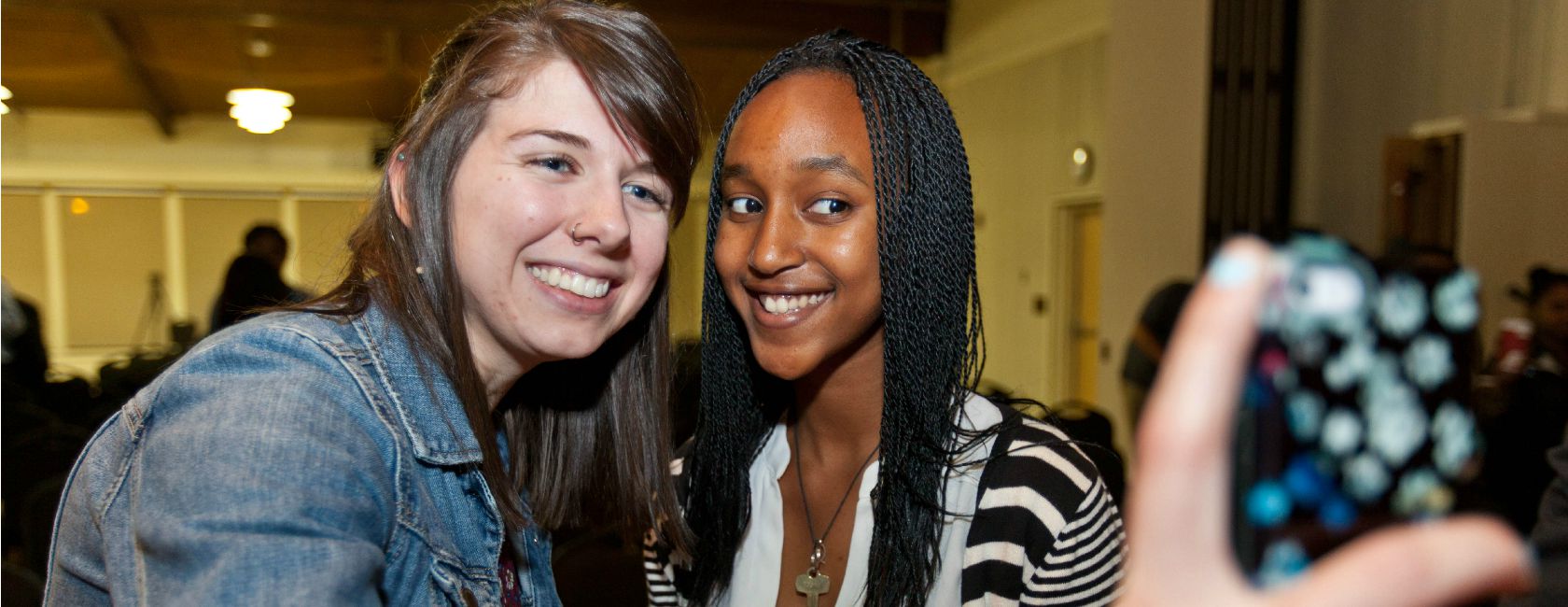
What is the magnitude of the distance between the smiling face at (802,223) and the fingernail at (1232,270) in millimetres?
790

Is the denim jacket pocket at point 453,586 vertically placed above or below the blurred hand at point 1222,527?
→ below

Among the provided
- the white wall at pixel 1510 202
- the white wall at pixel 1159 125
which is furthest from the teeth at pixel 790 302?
the white wall at pixel 1510 202

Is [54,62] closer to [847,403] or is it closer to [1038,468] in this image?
[847,403]

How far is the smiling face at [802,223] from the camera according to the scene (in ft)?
3.57

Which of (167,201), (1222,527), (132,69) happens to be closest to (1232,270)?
(1222,527)

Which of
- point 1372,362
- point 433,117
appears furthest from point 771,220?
point 1372,362

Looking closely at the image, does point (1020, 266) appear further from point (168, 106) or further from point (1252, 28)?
point (168, 106)

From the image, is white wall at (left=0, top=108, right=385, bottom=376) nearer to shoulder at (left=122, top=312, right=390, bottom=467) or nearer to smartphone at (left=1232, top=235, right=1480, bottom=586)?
shoulder at (left=122, top=312, right=390, bottom=467)

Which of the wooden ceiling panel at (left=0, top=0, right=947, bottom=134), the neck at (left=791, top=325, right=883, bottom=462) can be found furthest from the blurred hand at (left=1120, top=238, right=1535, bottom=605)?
the wooden ceiling panel at (left=0, top=0, right=947, bottom=134)

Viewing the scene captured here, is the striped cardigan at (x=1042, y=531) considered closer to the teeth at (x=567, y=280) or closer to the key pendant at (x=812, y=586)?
the key pendant at (x=812, y=586)

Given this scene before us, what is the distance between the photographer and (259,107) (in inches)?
282

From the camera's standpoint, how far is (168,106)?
7355mm

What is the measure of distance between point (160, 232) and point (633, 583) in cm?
665

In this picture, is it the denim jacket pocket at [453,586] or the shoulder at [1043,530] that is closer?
the denim jacket pocket at [453,586]
